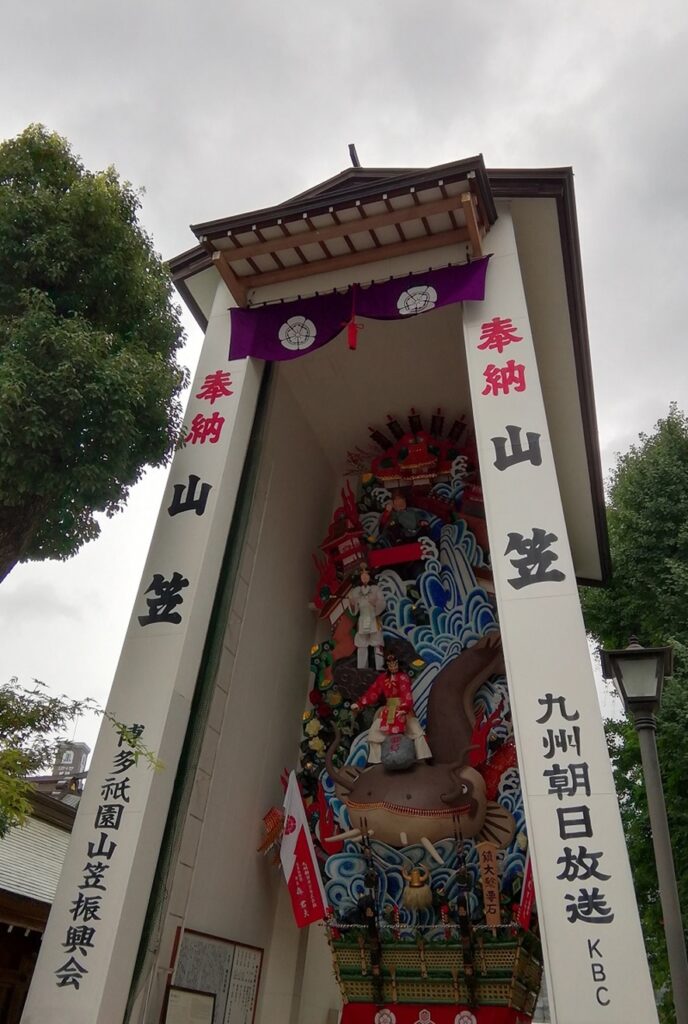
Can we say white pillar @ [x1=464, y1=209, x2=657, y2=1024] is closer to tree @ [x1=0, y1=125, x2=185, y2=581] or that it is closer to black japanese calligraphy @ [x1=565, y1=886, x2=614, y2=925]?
black japanese calligraphy @ [x1=565, y1=886, x2=614, y2=925]

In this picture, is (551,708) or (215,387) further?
(215,387)

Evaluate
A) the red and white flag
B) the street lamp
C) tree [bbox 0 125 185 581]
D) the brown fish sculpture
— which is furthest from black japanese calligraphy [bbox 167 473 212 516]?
the street lamp

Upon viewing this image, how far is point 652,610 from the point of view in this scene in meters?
11.5

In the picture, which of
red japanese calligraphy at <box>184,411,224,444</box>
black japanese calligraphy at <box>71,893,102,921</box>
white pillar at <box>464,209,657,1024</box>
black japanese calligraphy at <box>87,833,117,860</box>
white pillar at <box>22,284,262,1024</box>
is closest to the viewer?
white pillar at <box>464,209,657,1024</box>

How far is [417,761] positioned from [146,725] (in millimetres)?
2981

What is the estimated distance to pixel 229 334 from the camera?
8219mm

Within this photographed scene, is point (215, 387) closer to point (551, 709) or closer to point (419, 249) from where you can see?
point (419, 249)

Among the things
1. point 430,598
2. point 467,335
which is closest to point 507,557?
point 467,335

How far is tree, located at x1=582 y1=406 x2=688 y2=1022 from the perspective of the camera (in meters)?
9.74

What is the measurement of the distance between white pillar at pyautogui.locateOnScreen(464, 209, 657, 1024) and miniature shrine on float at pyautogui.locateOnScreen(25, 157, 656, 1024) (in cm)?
2

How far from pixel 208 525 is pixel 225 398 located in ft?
4.81

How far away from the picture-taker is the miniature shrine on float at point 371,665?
5289mm

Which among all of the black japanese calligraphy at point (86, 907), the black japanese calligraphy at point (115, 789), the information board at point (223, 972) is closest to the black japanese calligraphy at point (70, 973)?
the black japanese calligraphy at point (86, 907)

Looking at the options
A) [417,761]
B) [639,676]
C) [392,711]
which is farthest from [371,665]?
[639,676]
